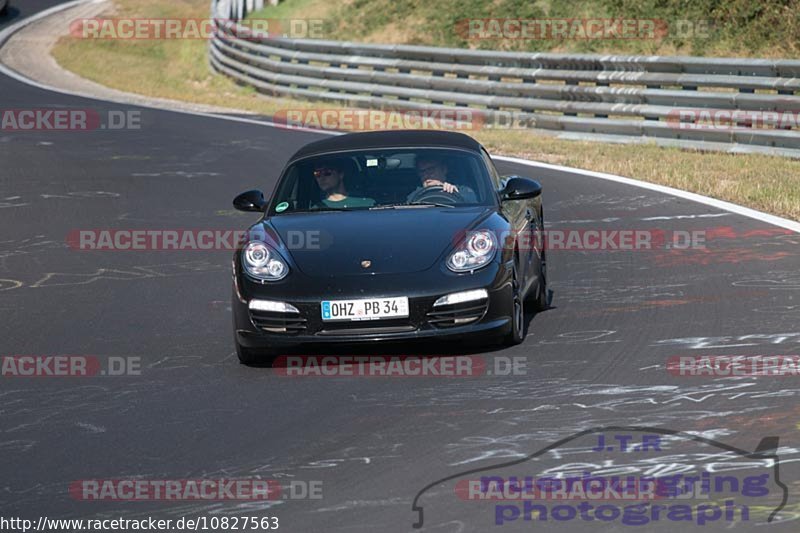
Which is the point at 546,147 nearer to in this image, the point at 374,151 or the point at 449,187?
the point at 374,151

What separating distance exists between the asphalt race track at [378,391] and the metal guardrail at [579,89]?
4.51m

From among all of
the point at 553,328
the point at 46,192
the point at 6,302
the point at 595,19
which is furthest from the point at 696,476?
the point at 595,19

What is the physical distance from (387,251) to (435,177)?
1229 mm

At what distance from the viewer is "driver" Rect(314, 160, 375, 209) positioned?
9.64 meters

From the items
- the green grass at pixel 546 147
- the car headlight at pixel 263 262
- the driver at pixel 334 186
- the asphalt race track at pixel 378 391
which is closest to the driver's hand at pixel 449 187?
Result: the driver at pixel 334 186

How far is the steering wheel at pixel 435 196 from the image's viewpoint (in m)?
9.59

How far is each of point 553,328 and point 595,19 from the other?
22868 mm

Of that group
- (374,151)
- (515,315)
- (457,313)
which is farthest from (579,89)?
(457,313)

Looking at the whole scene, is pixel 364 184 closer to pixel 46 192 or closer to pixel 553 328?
pixel 553 328

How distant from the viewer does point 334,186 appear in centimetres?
975

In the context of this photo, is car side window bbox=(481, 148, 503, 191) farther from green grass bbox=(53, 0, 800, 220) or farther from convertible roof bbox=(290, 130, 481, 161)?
green grass bbox=(53, 0, 800, 220)

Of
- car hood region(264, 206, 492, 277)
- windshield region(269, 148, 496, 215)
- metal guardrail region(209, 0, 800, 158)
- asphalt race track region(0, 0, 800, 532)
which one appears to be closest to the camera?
asphalt race track region(0, 0, 800, 532)

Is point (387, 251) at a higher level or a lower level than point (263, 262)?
higher

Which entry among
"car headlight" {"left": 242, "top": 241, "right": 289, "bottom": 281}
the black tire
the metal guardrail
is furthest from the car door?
the metal guardrail
